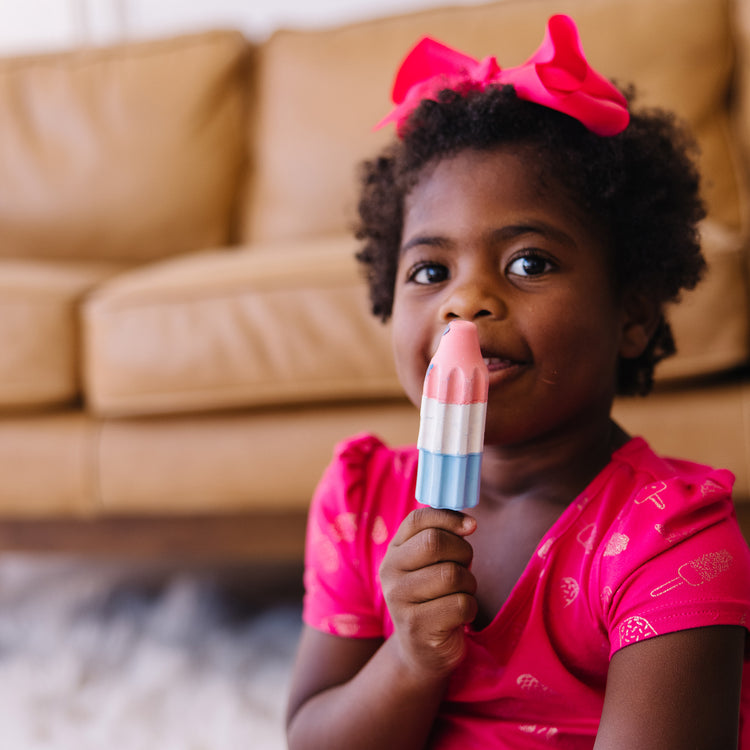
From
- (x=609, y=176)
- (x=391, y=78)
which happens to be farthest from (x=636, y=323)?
(x=391, y=78)

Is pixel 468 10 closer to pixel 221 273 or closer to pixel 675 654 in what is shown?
pixel 221 273

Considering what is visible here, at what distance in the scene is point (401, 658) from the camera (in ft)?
2.37

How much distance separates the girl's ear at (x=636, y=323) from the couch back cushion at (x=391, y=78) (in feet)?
2.63

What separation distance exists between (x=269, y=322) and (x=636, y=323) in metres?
0.63

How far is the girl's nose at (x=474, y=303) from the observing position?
2.33ft

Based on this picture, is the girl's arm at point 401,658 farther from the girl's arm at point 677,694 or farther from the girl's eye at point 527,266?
the girl's eye at point 527,266

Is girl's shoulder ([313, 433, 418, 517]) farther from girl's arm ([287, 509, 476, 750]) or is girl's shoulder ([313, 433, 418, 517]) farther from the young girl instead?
girl's arm ([287, 509, 476, 750])

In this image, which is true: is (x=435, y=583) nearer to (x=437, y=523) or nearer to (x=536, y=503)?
(x=437, y=523)

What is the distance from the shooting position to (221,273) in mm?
1366

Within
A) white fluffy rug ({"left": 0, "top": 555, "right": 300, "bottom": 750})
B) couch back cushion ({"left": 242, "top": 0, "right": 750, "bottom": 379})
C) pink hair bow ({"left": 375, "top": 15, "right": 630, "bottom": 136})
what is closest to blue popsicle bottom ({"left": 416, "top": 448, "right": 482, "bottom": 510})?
pink hair bow ({"left": 375, "top": 15, "right": 630, "bottom": 136})

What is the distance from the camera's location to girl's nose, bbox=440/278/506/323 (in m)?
0.71

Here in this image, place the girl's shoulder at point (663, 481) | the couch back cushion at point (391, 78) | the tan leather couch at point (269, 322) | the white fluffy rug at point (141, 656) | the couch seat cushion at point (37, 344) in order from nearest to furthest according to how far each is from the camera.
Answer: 1. the girl's shoulder at point (663, 481)
2. the white fluffy rug at point (141, 656)
3. the tan leather couch at point (269, 322)
4. the couch seat cushion at point (37, 344)
5. the couch back cushion at point (391, 78)

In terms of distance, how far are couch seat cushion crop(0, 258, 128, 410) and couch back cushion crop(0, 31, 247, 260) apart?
65 cm

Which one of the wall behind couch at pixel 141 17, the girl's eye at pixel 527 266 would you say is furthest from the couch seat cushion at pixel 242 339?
the wall behind couch at pixel 141 17
